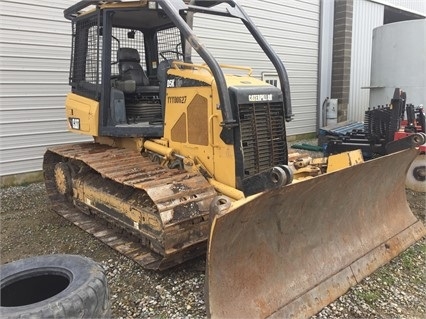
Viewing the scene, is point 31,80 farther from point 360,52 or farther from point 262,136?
point 360,52

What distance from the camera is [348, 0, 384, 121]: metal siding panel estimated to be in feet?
38.8

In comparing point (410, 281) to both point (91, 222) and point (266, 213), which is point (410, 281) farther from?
point (91, 222)

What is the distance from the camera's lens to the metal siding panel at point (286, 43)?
9.06 m

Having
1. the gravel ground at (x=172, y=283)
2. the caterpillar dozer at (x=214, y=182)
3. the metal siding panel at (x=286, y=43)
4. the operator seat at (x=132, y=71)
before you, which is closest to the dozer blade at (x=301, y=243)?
the caterpillar dozer at (x=214, y=182)

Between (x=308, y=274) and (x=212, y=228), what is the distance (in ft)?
3.54

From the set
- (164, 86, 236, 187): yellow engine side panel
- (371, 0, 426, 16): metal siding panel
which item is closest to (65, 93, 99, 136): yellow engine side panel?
(164, 86, 236, 187): yellow engine side panel

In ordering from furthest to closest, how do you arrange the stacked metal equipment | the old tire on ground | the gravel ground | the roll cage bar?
1. the stacked metal equipment
2. the roll cage bar
3. the gravel ground
4. the old tire on ground

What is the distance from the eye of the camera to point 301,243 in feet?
10.7

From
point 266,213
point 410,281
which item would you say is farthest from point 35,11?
Result: point 410,281

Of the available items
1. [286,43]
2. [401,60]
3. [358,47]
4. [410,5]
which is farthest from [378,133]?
[410,5]

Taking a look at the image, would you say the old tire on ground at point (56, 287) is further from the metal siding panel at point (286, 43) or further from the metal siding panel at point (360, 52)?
the metal siding panel at point (360, 52)

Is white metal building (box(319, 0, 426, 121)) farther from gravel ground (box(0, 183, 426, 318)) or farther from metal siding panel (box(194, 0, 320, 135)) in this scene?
gravel ground (box(0, 183, 426, 318))

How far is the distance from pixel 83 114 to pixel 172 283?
2.46 m

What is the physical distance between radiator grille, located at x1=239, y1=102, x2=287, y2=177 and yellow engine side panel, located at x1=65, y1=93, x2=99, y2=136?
6.20 ft
